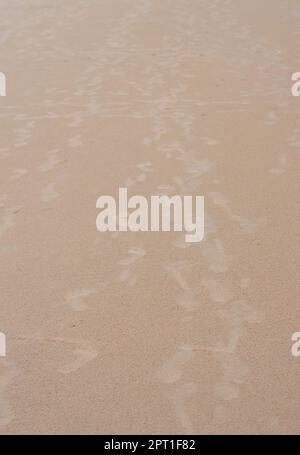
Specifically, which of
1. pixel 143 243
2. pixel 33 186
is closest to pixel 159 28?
pixel 33 186

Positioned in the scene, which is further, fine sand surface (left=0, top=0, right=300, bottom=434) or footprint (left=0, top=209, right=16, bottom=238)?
footprint (left=0, top=209, right=16, bottom=238)

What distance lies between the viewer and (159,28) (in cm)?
762

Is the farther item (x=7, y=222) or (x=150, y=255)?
(x=7, y=222)

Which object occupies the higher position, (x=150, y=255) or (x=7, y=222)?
(x=7, y=222)

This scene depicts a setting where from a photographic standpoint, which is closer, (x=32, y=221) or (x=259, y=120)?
(x=32, y=221)

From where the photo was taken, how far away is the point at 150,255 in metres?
2.72

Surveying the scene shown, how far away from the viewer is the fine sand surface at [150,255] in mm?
1917

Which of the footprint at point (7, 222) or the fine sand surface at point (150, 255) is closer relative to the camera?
the fine sand surface at point (150, 255)

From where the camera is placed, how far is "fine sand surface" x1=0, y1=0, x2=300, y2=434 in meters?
1.92
